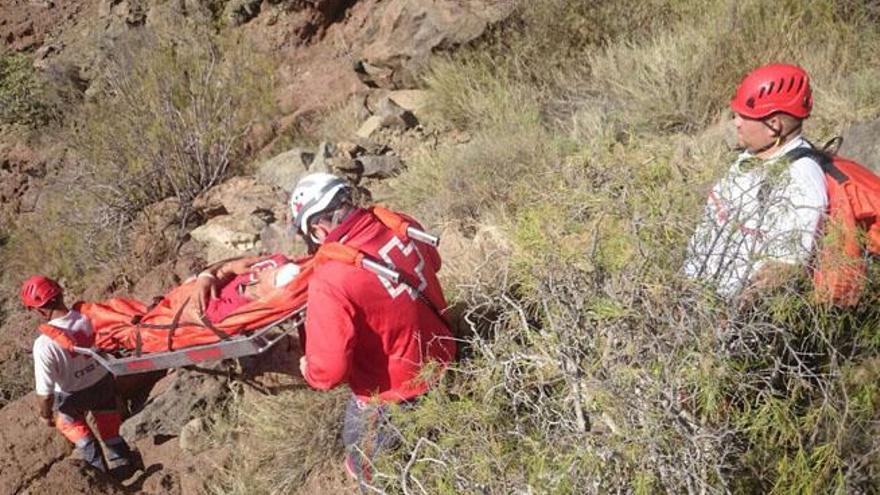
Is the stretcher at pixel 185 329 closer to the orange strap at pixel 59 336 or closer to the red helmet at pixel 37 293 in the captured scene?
the orange strap at pixel 59 336

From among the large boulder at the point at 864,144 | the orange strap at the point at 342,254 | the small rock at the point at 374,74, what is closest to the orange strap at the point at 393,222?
the orange strap at the point at 342,254

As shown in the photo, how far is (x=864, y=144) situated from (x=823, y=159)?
84.1 inches

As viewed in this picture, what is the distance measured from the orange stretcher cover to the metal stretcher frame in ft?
0.13

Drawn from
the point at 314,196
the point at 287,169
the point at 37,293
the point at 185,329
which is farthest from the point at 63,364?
the point at 287,169

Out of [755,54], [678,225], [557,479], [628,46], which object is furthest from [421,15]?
[557,479]

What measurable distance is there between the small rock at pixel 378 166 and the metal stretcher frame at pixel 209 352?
3.10 m

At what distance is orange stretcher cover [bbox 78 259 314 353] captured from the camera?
4316 millimetres

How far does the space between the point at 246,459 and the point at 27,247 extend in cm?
557

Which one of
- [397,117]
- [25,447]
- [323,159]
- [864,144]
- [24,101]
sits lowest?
[24,101]

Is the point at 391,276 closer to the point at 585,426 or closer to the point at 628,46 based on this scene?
the point at 585,426

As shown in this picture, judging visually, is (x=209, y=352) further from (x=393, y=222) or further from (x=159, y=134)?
(x=159, y=134)

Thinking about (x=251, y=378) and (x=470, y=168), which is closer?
(x=251, y=378)

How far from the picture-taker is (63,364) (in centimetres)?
514

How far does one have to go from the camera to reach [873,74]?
18.9 feet
